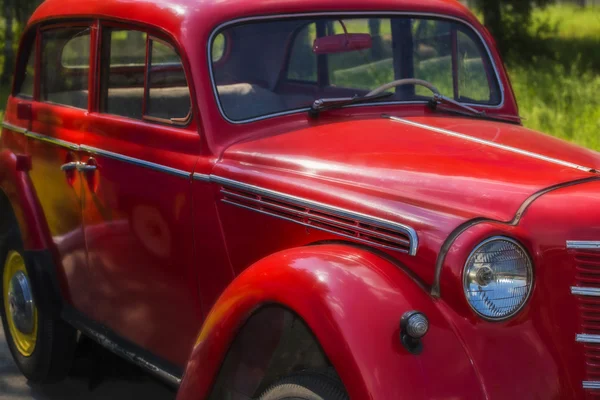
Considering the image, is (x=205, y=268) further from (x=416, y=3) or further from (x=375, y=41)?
(x=416, y=3)

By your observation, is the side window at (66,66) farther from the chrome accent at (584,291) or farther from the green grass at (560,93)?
the chrome accent at (584,291)

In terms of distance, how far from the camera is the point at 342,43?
3.87 metres

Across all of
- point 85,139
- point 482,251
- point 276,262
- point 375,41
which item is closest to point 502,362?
point 482,251

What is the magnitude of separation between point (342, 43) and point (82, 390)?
6.63 ft

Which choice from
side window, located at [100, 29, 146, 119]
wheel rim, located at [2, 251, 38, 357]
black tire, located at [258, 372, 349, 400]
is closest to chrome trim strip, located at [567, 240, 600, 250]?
black tire, located at [258, 372, 349, 400]

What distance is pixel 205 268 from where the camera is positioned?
333cm

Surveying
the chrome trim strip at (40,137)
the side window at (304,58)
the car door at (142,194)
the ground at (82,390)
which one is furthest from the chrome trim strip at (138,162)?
the ground at (82,390)

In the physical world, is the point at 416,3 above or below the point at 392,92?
above

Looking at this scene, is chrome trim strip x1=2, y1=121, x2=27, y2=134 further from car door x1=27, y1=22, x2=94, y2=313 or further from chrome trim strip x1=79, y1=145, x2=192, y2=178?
chrome trim strip x1=79, y1=145, x2=192, y2=178

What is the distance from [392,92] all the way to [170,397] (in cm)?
173

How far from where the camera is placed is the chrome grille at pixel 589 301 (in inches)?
100

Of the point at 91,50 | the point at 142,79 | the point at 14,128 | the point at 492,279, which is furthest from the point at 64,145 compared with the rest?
the point at 492,279

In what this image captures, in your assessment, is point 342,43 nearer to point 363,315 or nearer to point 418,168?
point 418,168

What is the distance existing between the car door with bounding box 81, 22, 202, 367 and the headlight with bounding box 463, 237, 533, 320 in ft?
3.84
